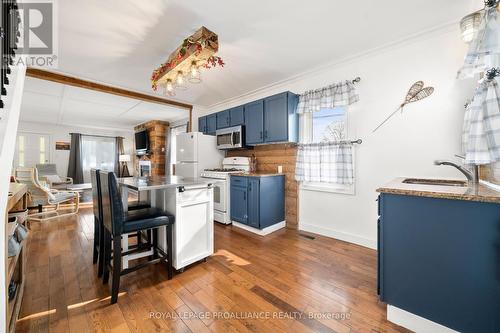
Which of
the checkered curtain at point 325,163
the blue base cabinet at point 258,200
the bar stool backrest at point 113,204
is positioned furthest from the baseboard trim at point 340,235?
the bar stool backrest at point 113,204

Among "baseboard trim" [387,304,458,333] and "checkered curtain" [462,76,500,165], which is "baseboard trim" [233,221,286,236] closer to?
"baseboard trim" [387,304,458,333]

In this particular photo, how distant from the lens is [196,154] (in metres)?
3.90

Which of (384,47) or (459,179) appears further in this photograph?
(384,47)

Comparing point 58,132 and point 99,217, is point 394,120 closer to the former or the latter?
point 99,217

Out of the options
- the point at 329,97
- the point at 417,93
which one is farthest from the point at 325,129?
the point at 417,93

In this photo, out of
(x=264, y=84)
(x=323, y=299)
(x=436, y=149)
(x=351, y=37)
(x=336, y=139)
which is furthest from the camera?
(x=264, y=84)

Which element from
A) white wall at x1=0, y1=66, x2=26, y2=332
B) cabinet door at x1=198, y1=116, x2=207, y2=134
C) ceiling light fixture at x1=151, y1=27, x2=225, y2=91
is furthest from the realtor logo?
cabinet door at x1=198, y1=116, x2=207, y2=134

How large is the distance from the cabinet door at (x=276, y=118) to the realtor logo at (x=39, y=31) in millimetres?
2565

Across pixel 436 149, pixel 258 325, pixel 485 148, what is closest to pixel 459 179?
pixel 436 149

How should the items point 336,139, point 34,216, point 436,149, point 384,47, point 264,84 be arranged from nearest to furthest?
point 436,149
point 384,47
point 336,139
point 264,84
point 34,216

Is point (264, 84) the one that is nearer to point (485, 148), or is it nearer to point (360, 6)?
point (360, 6)

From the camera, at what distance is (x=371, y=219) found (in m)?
2.50

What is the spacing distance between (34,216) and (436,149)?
6.30 meters

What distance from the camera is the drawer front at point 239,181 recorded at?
10.4 feet
